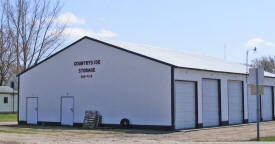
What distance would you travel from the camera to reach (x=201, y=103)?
27188mm

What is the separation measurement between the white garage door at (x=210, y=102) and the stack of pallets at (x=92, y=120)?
699cm

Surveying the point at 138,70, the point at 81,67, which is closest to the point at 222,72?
the point at 138,70

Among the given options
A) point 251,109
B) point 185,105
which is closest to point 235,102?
point 251,109

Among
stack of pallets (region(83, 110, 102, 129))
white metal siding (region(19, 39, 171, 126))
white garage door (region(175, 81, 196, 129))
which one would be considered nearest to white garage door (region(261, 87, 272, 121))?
white garage door (region(175, 81, 196, 129))

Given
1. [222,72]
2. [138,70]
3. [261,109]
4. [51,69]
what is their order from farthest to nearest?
[261,109] < [51,69] < [222,72] < [138,70]

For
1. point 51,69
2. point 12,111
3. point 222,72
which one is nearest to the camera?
point 222,72

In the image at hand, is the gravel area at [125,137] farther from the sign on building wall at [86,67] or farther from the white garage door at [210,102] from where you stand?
the sign on building wall at [86,67]

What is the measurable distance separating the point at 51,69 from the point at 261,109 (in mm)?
17043

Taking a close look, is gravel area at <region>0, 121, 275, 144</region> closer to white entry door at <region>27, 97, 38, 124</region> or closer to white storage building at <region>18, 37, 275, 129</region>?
white storage building at <region>18, 37, 275, 129</region>

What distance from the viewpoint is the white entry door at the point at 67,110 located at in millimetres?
30072

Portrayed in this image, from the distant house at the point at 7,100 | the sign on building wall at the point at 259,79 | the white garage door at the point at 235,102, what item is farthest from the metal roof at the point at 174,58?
the distant house at the point at 7,100

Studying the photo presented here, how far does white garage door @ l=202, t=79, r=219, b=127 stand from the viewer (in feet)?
90.9

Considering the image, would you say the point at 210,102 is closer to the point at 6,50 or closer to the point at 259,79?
the point at 259,79

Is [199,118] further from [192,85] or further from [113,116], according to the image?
[113,116]
